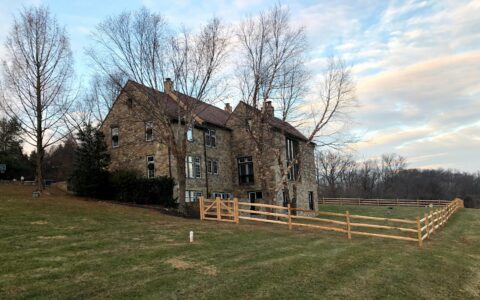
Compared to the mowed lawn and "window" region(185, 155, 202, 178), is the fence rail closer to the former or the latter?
"window" region(185, 155, 202, 178)

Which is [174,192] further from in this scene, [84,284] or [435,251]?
[84,284]

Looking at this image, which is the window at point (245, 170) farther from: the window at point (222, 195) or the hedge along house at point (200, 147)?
the window at point (222, 195)

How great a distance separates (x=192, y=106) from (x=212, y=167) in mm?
8992

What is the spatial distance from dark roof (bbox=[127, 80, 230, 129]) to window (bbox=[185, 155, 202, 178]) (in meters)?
3.30

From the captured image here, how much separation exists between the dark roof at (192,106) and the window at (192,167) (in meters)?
3.30

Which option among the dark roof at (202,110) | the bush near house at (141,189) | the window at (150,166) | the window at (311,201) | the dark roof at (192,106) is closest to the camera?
the dark roof at (192,106)

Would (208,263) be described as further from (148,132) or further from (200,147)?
(200,147)

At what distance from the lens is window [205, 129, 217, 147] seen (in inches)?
1254

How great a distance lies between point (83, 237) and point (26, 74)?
15.8m

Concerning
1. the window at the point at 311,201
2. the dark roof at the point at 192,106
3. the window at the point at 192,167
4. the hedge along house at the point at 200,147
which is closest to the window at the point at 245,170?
the hedge along house at the point at 200,147

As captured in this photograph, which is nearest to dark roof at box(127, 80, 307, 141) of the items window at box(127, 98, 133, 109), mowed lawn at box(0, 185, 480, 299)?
window at box(127, 98, 133, 109)

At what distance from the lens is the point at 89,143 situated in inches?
1131

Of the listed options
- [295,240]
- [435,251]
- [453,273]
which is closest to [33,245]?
[295,240]

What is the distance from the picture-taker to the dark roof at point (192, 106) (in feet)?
80.2
